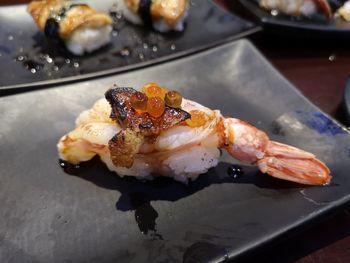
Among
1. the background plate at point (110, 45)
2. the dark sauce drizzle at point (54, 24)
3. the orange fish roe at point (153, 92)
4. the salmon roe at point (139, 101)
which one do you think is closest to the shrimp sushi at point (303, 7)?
the background plate at point (110, 45)

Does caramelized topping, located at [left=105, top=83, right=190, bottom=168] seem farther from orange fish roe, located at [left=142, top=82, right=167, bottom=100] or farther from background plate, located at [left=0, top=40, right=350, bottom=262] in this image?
background plate, located at [left=0, top=40, right=350, bottom=262]

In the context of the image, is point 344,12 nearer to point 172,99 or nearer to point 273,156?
point 273,156

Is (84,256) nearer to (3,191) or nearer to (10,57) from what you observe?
(3,191)

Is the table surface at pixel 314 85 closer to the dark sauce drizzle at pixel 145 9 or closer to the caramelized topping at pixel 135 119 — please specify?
the caramelized topping at pixel 135 119

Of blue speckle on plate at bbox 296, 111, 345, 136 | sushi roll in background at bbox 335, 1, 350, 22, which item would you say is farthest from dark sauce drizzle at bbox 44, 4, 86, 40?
sushi roll in background at bbox 335, 1, 350, 22

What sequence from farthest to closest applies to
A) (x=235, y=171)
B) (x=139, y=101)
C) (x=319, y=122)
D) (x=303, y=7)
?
→ (x=303, y=7), (x=319, y=122), (x=235, y=171), (x=139, y=101)

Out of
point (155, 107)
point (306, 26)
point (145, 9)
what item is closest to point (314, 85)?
point (306, 26)

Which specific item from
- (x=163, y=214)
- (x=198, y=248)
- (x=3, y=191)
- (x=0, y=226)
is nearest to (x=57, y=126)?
(x=3, y=191)
